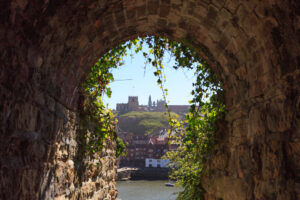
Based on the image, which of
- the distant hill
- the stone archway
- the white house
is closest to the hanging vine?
the stone archway

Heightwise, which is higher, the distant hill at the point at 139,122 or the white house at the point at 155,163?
the distant hill at the point at 139,122

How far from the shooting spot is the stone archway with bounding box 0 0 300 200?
6.22 feet

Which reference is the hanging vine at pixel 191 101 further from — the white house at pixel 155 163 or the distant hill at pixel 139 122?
the distant hill at pixel 139 122

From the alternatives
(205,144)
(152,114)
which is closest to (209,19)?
(205,144)

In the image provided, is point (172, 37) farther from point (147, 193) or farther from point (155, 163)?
point (155, 163)

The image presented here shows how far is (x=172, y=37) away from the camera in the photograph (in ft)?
12.0

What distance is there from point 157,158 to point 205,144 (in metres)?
38.4

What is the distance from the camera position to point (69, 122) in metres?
3.18

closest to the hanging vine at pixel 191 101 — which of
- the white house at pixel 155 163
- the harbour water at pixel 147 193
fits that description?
the harbour water at pixel 147 193

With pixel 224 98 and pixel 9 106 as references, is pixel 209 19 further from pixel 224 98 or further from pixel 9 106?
pixel 9 106

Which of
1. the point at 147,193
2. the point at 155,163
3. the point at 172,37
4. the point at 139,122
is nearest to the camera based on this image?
the point at 172,37

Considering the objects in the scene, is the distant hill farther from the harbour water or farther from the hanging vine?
the hanging vine

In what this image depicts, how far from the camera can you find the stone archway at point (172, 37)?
6.22ft

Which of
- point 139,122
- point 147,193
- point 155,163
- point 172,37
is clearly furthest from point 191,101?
point 139,122
